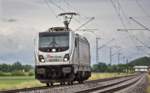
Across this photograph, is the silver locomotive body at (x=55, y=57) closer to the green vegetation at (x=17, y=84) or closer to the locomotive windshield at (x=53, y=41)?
the locomotive windshield at (x=53, y=41)

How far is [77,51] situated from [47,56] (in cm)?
401

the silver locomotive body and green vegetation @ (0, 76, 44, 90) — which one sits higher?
the silver locomotive body

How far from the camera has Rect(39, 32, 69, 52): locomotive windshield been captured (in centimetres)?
4059

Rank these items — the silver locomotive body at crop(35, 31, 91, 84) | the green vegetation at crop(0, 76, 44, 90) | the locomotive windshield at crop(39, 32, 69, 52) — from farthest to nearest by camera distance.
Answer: the green vegetation at crop(0, 76, 44, 90)
the locomotive windshield at crop(39, 32, 69, 52)
the silver locomotive body at crop(35, 31, 91, 84)

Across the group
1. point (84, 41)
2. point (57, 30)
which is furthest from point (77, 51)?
point (84, 41)

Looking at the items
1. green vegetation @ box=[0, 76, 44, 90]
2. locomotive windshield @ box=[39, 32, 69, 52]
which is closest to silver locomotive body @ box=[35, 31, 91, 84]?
locomotive windshield @ box=[39, 32, 69, 52]

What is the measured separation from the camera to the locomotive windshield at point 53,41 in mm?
40594

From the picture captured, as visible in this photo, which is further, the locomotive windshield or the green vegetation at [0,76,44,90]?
the green vegetation at [0,76,44,90]

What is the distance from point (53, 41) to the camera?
4100 cm

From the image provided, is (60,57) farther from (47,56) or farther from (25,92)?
(25,92)

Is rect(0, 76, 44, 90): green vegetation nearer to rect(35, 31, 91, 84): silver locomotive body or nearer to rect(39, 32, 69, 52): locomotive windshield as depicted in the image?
rect(35, 31, 91, 84): silver locomotive body

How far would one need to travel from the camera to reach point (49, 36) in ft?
135

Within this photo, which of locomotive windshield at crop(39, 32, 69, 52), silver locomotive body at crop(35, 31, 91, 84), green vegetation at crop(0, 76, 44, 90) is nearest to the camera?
silver locomotive body at crop(35, 31, 91, 84)

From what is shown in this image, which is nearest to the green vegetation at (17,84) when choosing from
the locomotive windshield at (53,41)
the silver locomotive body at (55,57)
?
the silver locomotive body at (55,57)
